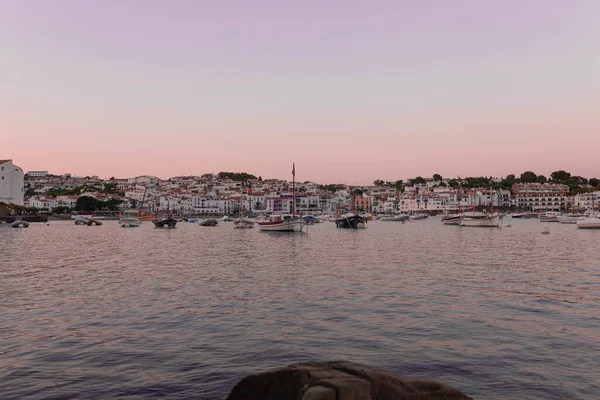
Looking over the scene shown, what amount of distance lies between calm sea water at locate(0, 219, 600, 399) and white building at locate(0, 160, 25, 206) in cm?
11124

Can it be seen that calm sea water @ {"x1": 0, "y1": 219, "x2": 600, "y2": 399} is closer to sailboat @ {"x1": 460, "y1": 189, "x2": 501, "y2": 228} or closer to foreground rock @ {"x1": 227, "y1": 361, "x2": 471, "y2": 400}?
foreground rock @ {"x1": 227, "y1": 361, "x2": 471, "y2": 400}

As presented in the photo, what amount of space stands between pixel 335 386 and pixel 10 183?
137915 mm

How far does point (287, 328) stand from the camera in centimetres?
1223

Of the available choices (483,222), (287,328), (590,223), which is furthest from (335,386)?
(483,222)

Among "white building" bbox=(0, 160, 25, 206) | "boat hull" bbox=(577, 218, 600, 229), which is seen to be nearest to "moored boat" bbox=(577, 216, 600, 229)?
"boat hull" bbox=(577, 218, 600, 229)

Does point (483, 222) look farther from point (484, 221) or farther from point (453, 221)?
point (453, 221)

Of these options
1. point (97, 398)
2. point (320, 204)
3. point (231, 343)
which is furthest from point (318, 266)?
point (320, 204)

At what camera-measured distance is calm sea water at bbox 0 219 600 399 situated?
27.8ft

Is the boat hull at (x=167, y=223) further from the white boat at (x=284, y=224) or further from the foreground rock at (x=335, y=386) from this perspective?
the foreground rock at (x=335, y=386)

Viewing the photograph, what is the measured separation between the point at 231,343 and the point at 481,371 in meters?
5.55

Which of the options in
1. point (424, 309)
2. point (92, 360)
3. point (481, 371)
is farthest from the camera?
point (424, 309)

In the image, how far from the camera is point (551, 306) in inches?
583

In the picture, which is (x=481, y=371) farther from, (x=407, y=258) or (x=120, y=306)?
(x=407, y=258)

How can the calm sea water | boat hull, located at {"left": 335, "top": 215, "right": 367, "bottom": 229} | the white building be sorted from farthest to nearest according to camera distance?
the white building → boat hull, located at {"left": 335, "top": 215, "right": 367, "bottom": 229} → the calm sea water
